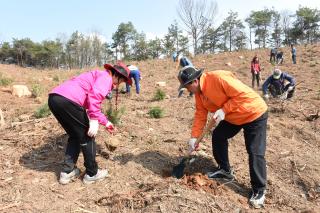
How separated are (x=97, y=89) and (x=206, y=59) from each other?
22864mm

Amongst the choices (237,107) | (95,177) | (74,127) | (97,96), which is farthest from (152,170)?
(237,107)

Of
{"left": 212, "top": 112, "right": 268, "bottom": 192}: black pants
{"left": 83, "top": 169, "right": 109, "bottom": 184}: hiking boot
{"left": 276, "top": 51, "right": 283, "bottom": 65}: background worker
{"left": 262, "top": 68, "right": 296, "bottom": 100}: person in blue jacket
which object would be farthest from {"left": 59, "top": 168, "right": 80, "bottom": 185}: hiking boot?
{"left": 276, "top": 51, "right": 283, "bottom": 65}: background worker

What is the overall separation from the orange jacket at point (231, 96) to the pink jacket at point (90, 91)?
1085 millimetres

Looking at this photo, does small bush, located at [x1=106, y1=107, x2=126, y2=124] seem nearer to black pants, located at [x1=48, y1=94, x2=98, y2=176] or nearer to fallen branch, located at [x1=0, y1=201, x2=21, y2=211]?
black pants, located at [x1=48, y1=94, x2=98, y2=176]

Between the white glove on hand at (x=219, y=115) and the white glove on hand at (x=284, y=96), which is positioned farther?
the white glove on hand at (x=284, y=96)

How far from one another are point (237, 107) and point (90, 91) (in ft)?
5.30

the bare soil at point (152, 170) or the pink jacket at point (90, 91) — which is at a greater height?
the pink jacket at point (90, 91)

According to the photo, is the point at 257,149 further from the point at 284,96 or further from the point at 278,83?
the point at 278,83

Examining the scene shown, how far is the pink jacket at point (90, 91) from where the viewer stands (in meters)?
3.80

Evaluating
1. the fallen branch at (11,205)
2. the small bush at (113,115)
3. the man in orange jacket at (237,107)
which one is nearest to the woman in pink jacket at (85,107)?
the fallen branch at (11,205)

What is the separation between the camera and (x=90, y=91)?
12.8 ft

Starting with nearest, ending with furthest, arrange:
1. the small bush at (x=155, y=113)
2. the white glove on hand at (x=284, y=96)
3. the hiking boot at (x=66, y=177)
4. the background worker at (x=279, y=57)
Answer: the hiking boot at (x=66, y=177) → the small bush at (x=155, y=113) → the white glove on hand at (x=284, y=96) → the background worker at (x=279, y=57)

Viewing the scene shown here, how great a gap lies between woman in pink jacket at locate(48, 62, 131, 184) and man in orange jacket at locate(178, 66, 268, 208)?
0.82 metres

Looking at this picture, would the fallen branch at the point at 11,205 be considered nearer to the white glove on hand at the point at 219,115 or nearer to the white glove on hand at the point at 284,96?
the white glove on hand at the point at 219,115
